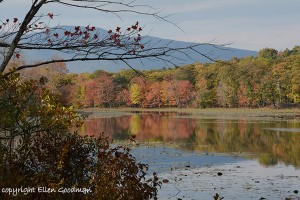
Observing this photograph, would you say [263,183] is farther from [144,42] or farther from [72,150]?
[144,42]

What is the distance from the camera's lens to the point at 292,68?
66188 mm

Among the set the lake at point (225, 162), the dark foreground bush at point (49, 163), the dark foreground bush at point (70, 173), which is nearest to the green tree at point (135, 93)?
the lake at point (225, 162)

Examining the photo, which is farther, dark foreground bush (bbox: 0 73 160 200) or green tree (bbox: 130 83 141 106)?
green tree (bbox: 130 83 141 106)

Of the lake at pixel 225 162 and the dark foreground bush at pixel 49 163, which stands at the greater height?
the dark foreground bush at pixel 49 163

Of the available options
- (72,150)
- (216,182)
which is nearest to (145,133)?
(216,182)

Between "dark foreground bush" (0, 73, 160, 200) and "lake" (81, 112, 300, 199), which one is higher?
"dark foreground bush" (0, 73, 160, 200)

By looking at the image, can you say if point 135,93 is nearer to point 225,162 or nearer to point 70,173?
point 225,162

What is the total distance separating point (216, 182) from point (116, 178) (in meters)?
9.40

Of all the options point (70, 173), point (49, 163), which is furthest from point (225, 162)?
point (49, 163)

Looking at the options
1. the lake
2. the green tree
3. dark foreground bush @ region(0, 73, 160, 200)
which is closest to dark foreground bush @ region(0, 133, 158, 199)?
dark foreground bush @ region(0, 73, 160, 200)

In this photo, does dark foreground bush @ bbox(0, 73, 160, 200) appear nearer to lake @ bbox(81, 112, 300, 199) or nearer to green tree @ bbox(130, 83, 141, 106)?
lake @ bbox(81, 112, 300, 199)

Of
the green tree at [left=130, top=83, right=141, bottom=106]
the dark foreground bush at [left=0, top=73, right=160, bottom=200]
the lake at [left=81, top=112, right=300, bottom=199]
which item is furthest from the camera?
the green tree at [left=130, top=83, right=141, bottom=106]

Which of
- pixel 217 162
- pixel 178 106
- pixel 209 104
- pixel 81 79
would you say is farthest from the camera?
pixel 81 79

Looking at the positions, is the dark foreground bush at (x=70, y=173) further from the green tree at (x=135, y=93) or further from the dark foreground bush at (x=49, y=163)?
the green tree at (x=135, y=93)
